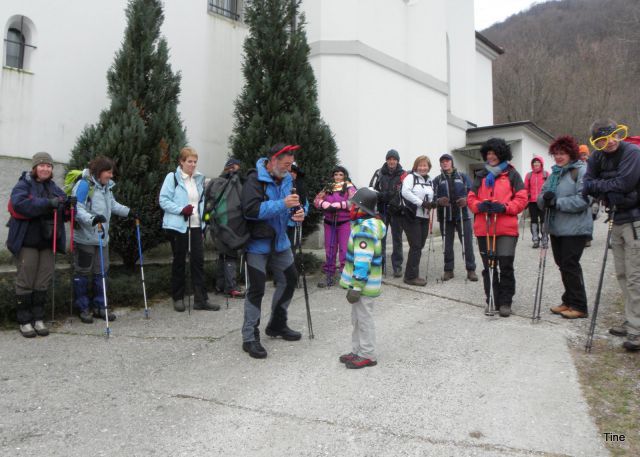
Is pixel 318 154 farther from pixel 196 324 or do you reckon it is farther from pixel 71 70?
pixel 71 70

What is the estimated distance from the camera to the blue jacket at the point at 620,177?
16.3ft

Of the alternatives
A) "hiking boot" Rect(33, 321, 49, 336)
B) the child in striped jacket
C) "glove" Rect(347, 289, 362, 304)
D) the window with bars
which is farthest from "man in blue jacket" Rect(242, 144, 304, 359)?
the window with bars

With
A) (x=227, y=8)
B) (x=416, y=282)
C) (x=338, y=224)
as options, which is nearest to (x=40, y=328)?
(x=338, y=224)

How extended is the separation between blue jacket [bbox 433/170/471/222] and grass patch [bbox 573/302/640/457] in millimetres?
3225

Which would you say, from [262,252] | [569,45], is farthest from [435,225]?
[569,45]

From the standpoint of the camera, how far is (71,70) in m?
8.87

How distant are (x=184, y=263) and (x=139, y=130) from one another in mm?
2203

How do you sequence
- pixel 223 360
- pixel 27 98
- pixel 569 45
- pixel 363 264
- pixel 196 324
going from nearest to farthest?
1. pixel 363 264
2. pixel 223 360
3. pixel 196 324
4. pixel 27 98
5. pixel 569 45

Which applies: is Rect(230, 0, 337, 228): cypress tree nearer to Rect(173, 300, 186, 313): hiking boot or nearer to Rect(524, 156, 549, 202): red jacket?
Rect(173, 300, 186, 313): hiking boot

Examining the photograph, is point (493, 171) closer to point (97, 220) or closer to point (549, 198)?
point (549, 198)

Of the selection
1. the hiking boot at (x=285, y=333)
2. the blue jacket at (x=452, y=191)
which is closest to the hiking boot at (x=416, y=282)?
the blue jacket at (x=452, y=191)

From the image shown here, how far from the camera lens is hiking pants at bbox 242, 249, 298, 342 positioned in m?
5.00

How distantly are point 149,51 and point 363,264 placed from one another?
5.38 metres

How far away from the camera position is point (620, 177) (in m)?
5.04
